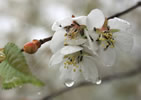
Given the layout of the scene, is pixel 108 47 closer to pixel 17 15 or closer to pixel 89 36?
pixel 89 36

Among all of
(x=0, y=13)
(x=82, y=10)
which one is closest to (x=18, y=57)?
(x=82, y=10)

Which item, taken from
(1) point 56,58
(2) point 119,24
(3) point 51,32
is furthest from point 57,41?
(3) point 51,32

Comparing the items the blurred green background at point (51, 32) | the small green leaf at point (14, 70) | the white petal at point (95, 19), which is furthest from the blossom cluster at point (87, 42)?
the blurred green background at point (51, 32)

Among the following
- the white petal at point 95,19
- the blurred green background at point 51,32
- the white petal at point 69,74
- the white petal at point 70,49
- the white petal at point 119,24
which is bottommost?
the blurred green background at point 51,32

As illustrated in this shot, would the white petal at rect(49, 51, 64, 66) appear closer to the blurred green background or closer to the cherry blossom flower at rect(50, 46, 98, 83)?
the cherry blossom flower at rect(50, 46, 98, 83)

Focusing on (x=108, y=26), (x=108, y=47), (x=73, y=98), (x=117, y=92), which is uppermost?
(x=108, y=26)

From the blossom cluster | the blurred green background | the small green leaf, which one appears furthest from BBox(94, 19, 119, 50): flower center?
the blurred green background

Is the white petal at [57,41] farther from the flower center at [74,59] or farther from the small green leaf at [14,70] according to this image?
the small green leaf at [14,70]
